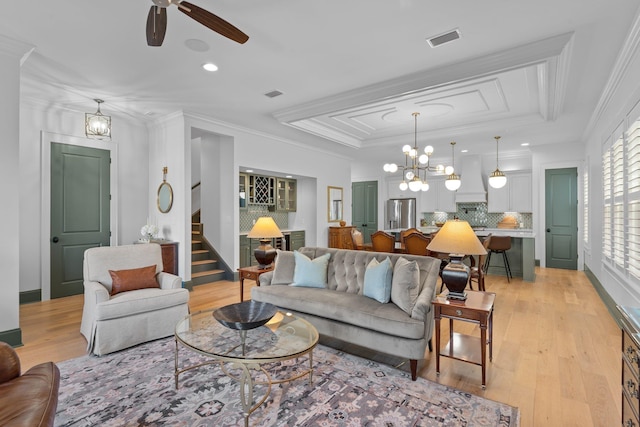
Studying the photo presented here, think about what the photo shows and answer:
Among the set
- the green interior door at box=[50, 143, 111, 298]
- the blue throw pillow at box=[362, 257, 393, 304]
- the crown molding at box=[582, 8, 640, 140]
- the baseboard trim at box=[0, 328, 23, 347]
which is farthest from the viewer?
the green interior door at box=[50, 143, 111, 298]

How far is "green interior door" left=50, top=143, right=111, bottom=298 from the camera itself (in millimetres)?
4797

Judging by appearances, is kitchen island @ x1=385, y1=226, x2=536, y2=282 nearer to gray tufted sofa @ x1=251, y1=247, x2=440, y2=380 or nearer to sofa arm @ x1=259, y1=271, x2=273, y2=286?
gray tufted sofa @ x1=251, y1=247, x2=440, y2=380

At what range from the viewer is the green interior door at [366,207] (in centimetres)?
1041

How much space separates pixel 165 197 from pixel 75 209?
1.28 metres

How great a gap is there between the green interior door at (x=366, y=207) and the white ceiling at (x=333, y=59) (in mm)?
4952

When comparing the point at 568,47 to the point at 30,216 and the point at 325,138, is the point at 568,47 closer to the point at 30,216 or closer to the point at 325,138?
the point at 325,138

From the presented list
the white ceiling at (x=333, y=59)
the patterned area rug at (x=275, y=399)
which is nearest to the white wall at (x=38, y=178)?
the white ceiling at (x=333, y=59)

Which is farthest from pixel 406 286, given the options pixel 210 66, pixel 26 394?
pixel 210 66

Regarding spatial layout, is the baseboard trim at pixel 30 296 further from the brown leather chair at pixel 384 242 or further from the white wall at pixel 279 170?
the brown leather chair at pixel 384 242

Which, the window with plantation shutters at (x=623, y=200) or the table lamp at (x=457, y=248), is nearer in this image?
the table lamp at (x=457, y=248)

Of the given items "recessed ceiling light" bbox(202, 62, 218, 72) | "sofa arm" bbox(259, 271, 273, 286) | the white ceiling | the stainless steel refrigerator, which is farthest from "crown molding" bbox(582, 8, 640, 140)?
the stainless steel refrigerator

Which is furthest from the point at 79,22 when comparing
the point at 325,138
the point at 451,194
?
the point at 451,194

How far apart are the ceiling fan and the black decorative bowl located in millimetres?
1987

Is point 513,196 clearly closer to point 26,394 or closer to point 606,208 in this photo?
point 606,208
